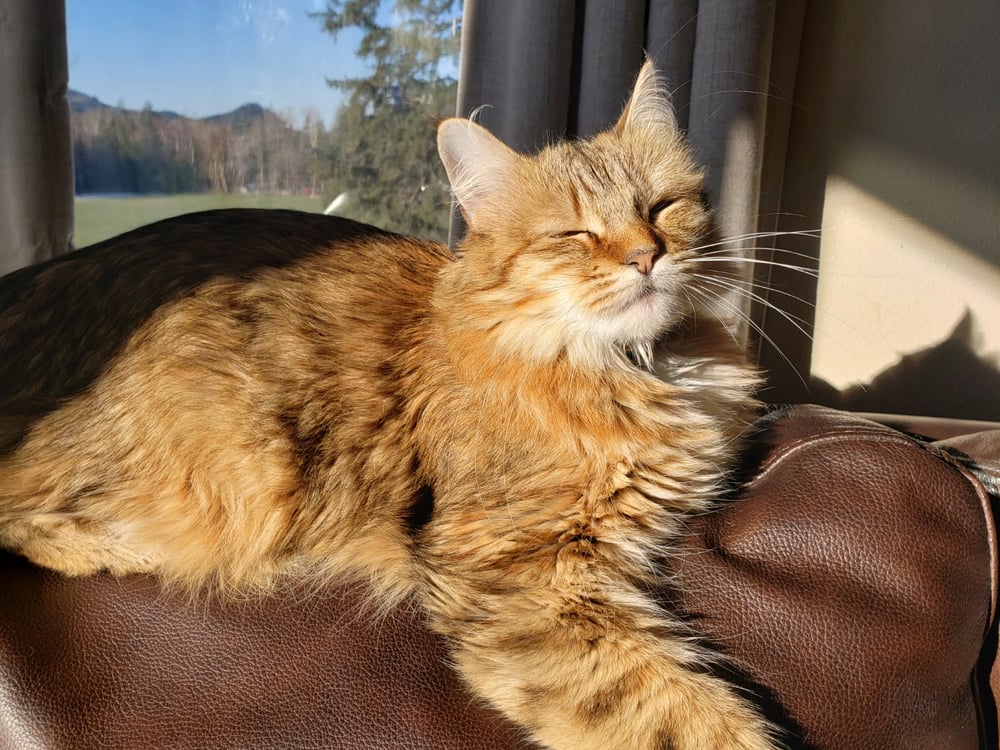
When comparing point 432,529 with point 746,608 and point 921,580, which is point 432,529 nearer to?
point 746,608

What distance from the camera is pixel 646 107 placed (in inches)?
59.3

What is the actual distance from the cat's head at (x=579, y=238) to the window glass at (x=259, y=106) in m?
0.71

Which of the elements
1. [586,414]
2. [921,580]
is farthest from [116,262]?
[921,580]

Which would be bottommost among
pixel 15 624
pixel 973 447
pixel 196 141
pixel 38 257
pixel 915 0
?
pixel 15 624

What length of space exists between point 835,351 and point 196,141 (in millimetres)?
2165

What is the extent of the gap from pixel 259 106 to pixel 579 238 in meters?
1.47

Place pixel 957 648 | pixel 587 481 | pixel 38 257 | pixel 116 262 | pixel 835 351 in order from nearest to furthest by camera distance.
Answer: pixel 957 648
pixel 587 481
pixel 116 262
pixel 38 257
pixel 835 351

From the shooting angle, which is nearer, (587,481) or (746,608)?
(746,608)

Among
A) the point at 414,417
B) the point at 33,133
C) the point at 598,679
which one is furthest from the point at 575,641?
the point at 33,133

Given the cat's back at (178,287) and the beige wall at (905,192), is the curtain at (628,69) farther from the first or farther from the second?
the cat's back at (178,287)

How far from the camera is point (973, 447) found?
1.28 meters

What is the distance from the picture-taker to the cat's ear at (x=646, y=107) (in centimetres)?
146

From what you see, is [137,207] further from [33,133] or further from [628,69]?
[628,69]

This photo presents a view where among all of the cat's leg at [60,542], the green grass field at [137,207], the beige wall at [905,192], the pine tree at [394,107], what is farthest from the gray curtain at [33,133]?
the beige wall at [905,192]
